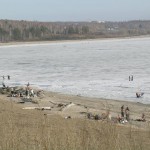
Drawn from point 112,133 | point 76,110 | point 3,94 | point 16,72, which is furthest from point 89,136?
point 16,72

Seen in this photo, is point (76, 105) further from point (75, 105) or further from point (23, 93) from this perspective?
point (23, 93)

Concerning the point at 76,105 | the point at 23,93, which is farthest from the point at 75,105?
the point at 23,93

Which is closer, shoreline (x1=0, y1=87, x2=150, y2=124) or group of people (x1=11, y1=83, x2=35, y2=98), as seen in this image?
shoreline (x1=0, y1=87, x2=150, y2=124)

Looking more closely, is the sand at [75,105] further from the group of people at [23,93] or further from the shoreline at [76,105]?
the group of people at [23,93]

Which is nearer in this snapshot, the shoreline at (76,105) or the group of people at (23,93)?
the shoreline at (76,105)

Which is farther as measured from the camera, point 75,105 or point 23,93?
point 23,93

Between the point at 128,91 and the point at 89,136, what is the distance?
87.6 feet

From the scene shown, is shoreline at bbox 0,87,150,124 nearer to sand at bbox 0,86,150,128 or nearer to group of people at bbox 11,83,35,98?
sand at bbox 0,86,150,128

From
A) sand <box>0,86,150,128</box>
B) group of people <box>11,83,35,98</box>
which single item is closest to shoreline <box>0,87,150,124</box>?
sand <box>0,86,150,128</box>

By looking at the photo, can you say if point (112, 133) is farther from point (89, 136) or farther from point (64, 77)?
point (64, 77)

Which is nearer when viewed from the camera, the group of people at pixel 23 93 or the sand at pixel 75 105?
the sand at pixel 75 105

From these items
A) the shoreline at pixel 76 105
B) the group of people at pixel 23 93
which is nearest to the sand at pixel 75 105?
the shoreline at pixel 76 105

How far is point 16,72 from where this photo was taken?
48.7 metres

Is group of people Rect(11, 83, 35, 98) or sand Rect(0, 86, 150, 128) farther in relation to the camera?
group of people Rect(11, 83, 35, 98)
